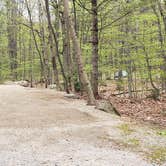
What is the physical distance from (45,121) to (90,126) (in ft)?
4.03

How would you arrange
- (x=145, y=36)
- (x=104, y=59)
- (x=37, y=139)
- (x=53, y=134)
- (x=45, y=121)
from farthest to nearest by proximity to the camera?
(x=104, y=59) < (x=145, y=36) < (x=45, y=121) < (x=53, y=134) < (x=37, y=139)

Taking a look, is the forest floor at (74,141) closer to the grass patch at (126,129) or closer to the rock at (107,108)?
the grass patch at (126,129)

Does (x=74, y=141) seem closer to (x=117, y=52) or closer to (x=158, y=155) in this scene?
(x=158, y=155)

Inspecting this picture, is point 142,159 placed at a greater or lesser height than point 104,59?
lesser

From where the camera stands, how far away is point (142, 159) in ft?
16.1

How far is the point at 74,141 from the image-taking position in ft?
19.2

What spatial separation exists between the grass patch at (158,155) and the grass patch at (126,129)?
1217 millimetres

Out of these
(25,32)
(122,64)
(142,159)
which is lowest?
(142,159)

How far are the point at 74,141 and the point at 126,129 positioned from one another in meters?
1.70

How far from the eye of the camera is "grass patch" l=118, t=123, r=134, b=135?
22.3 feet

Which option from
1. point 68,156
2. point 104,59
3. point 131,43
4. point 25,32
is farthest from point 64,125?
point 25,32

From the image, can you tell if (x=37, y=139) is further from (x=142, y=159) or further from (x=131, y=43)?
(x=131, y=43)

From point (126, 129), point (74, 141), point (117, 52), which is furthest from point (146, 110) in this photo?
point (117, 52)

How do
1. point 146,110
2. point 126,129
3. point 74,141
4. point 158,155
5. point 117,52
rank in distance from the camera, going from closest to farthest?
point 158,155
point 74,141
point 126,129
point 146,110
point 117,52
